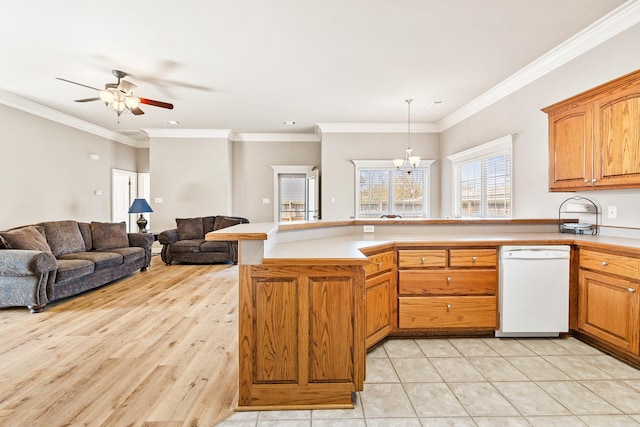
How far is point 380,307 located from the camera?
2.55 meters

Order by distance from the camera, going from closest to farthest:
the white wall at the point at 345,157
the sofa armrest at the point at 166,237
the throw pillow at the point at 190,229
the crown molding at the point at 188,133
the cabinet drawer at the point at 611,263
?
the cabinet drawer at the point at 611,263 → the sofa armrest at the point at 166,237 → the throw pillow at the point at 190,229 → the white wall at the point at 345,157 → the crown molding at the point at 188,133

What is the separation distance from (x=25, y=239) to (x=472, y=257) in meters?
4.72

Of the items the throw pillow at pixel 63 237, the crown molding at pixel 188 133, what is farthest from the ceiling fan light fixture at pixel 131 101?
the crown molding at pixel 188 133

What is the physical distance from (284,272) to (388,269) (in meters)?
1.09

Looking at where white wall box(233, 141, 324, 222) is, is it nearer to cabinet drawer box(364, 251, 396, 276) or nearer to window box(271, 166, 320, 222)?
window box(271, 166, 320, 222)

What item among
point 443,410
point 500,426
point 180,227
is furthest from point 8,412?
point 180,227

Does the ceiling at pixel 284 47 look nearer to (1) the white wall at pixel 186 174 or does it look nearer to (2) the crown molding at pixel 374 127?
(2) the crown molding at pixel 374 127

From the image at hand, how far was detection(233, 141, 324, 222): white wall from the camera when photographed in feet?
25.5

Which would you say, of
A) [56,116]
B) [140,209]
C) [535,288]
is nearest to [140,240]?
[140,209]

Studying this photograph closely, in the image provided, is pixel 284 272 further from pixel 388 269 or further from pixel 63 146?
pixel 63 146

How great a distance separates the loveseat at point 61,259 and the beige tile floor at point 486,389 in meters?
3.04

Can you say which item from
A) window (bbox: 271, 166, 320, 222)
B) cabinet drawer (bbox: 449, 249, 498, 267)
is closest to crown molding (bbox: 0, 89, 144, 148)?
window (bbox: 271, 166, 320, 222)

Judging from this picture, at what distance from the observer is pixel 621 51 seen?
2.83 m

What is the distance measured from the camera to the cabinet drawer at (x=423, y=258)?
2.72 m
